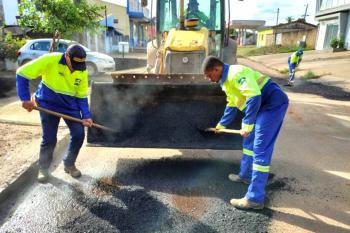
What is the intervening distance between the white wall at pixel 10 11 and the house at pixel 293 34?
2642 centimetres

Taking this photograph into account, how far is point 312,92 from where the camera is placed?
11.3 meters

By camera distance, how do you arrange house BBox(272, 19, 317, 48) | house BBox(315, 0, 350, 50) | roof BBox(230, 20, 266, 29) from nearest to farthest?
house BBox(315, 0, 350, 50)
house BBox(272, 19, 317, 48)
roof BBox(230, 20, 266, 29)

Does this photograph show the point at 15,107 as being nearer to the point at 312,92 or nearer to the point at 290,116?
the point at 290,116

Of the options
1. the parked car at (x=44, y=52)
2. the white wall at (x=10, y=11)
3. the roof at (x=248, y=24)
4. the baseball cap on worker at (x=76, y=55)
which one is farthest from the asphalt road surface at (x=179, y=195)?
the roof at (x=248, y=24)

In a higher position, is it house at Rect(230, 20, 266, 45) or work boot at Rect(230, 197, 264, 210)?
house at Rect(230, 20, 266, 45)

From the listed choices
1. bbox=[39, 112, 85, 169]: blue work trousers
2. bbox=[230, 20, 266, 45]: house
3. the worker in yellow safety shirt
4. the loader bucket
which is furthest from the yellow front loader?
bbox=[230, 20, 266, 45]: house

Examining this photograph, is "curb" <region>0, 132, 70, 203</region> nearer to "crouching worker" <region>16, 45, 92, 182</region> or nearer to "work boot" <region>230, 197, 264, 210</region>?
"crouching worker" <region>16, 45, 92, 182</region>

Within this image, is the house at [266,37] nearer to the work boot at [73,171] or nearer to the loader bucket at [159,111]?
the loader bucket at [159,111]

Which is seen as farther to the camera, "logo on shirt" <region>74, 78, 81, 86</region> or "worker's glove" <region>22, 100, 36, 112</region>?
"logo on shirt" <region>74, 78, 81, 86</region>

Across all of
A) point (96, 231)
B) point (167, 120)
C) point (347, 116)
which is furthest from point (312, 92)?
point (96, 231)

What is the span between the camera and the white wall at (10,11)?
24.3 metres

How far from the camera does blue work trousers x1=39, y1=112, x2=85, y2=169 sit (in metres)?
3.84

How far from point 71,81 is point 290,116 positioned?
5.30m

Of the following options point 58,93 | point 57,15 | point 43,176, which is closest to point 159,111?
point 58,93
